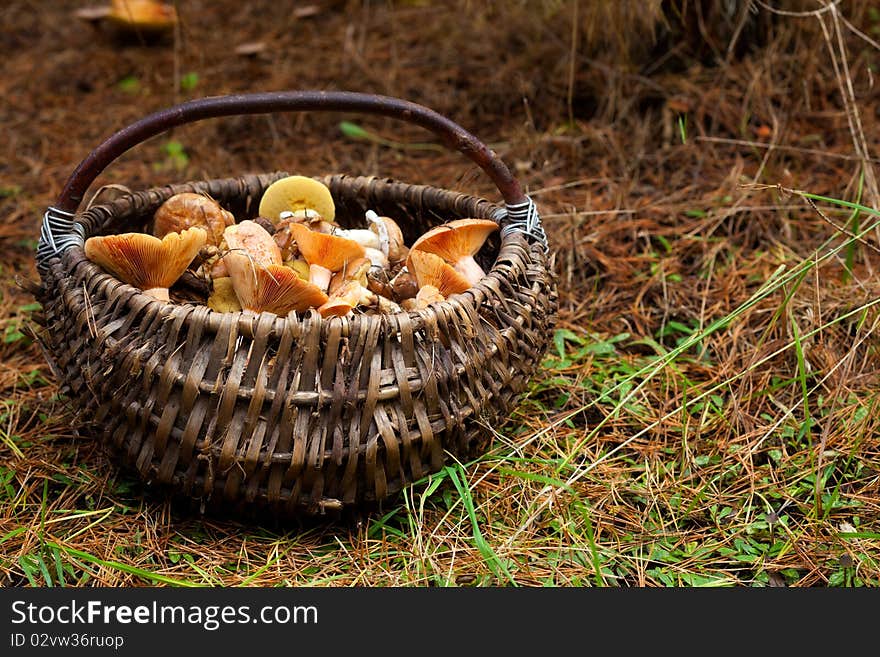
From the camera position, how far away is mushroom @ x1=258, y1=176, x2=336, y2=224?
1.96 meters

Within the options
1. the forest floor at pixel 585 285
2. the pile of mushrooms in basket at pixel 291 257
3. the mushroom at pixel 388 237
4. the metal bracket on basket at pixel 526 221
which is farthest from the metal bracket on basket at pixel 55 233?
the metal bracket on basket at pixel 526 221

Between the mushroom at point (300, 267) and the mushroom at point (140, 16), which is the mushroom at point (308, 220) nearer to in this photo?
the mushroom at point (300, 267)

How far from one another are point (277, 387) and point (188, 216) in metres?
0.62

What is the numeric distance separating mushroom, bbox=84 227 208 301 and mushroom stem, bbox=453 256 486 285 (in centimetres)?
55

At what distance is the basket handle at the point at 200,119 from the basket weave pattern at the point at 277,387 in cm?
9

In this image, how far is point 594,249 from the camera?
8.13ft

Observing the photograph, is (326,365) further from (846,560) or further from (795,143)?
(795,143)

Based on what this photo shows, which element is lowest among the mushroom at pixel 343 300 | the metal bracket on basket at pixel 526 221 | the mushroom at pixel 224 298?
the mushroom at pixel 224 298

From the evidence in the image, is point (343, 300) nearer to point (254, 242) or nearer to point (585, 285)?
point (254, 242)

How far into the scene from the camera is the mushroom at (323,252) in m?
1.74

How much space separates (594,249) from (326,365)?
1.26m

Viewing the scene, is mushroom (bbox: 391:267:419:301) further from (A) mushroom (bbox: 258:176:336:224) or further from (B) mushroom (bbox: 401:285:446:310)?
(A) mushroom (bbox: 258:176:336:224)

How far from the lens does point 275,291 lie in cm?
160

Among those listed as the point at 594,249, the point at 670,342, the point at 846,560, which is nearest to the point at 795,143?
the point at 594,249
